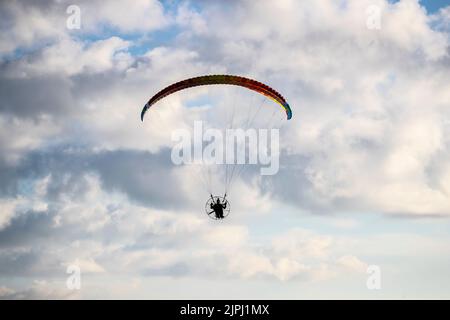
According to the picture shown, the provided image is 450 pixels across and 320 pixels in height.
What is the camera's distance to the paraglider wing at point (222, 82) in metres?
41.1

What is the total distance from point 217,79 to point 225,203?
1075 cm

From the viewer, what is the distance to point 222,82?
41.4 metres

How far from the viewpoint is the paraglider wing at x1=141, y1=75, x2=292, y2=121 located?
1617 inches
